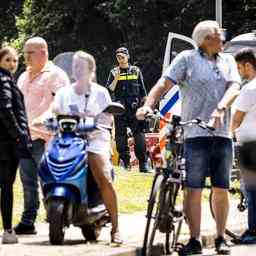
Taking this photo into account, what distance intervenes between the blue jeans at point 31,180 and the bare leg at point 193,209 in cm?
160

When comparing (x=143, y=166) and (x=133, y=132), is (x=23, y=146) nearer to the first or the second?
(x=143, y=166)

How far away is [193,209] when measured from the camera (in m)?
9.70

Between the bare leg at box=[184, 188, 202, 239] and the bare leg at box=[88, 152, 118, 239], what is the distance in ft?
2.16

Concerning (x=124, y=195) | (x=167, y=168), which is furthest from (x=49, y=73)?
(x=124, y=195)

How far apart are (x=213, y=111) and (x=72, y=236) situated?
1971mm

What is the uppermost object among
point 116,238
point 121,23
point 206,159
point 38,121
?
point 121,23

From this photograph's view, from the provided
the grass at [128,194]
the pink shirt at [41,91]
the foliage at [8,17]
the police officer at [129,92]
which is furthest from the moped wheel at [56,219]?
the foliage at [8,17]

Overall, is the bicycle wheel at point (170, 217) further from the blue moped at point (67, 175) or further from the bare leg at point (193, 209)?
the blue moped at point (67, 175)

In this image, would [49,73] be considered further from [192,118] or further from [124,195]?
[124,195]

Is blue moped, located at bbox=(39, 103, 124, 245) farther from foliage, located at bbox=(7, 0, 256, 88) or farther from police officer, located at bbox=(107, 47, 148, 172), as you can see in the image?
foliage, located at bbox=(7, 0, 256, 88)

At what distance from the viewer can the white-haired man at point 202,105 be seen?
9.61 meters

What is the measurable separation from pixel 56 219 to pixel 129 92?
8482 millimetres

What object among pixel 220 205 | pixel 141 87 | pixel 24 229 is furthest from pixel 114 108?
pixel 141 87

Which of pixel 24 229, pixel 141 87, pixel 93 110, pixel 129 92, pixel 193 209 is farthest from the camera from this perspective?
pixel 141 87
